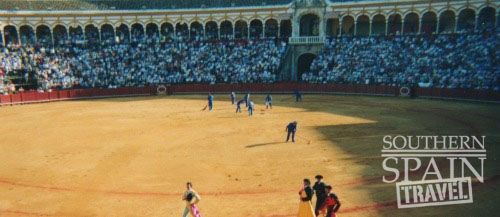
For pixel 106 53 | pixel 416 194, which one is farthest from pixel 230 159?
pixel 106 53

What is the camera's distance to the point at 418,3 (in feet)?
137

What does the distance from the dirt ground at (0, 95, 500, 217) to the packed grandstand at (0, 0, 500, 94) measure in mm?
10654

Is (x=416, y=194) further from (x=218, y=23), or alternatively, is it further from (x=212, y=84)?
(x=218, y=23)

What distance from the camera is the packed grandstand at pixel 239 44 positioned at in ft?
122

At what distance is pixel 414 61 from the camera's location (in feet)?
119

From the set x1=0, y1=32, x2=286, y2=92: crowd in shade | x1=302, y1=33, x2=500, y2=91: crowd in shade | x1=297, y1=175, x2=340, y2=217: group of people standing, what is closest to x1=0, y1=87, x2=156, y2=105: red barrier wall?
x1=0, y1=32, x2=286, y2=92: crowd in shade

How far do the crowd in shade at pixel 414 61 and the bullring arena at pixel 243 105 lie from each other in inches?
6.6

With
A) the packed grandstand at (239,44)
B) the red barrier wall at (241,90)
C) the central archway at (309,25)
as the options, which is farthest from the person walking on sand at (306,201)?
the central archway at (309,25)

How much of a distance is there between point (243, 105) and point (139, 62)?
18.5m

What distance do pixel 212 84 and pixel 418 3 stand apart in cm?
2380

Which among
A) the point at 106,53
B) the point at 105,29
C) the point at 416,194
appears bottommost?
the point at 416,194

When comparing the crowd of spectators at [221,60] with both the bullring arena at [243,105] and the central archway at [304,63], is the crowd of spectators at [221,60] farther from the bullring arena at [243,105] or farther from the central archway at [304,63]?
the central archway at [304,63]

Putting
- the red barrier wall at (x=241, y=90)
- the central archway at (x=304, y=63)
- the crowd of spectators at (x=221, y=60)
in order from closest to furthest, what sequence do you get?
1. the red barrier wall at (x=241, y=90)
2. the crowd of spectators at (x=221, y=60)
3. the central archway at (x=304, y=63)

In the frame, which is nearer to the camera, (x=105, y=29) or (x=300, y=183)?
(x=300, y=183)
